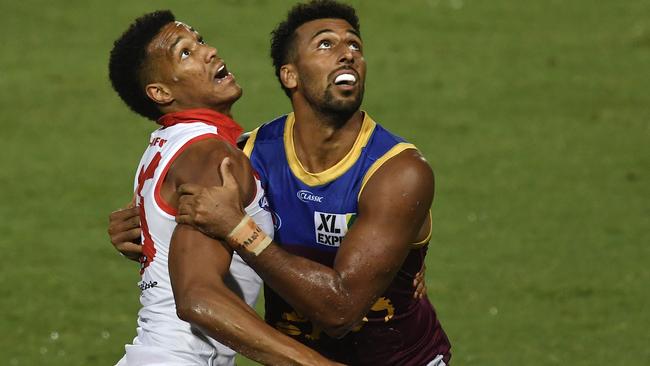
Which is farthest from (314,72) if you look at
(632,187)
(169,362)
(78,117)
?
(78,117)

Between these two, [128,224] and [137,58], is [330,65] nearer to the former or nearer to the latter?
[137,58]

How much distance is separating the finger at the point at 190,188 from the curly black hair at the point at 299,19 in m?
1.15

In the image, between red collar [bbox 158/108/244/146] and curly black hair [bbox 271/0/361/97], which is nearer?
red collar [bbox 158/108/244/146]

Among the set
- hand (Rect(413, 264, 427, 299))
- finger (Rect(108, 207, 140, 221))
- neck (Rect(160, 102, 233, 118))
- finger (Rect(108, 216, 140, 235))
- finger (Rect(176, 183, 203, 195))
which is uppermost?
neck (Rect(160, 102, 233, 118))

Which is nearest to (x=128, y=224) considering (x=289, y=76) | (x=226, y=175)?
(x=226, y=175)

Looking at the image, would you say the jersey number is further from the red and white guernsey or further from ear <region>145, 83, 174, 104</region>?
ear <region>145, 83, 174, 104</region>

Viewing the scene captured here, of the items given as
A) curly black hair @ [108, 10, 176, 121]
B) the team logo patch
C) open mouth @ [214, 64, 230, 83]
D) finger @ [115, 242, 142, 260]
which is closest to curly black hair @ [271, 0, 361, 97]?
open mouth @ [214, 64, 230, 83]

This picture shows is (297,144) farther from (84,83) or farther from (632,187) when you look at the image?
(84,83)

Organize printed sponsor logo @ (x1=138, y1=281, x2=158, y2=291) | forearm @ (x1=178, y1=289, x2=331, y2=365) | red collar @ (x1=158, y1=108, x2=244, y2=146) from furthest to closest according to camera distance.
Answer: red collar @ (x1=158, y1=108, x2=244, y2=146) → printed sponsor logo @ (x1=138, y1=281, x2=158, y2=291) → forearm @ (x1=178, y1=289, x2=331, y2=365)

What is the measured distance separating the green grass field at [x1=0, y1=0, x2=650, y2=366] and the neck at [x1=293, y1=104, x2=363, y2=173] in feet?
12.2

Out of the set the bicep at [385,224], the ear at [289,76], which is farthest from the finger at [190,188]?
the ear at [289,76]

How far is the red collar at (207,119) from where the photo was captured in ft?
21.7

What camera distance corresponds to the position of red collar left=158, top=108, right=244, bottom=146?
6629 mm

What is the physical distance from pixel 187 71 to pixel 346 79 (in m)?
0.80
